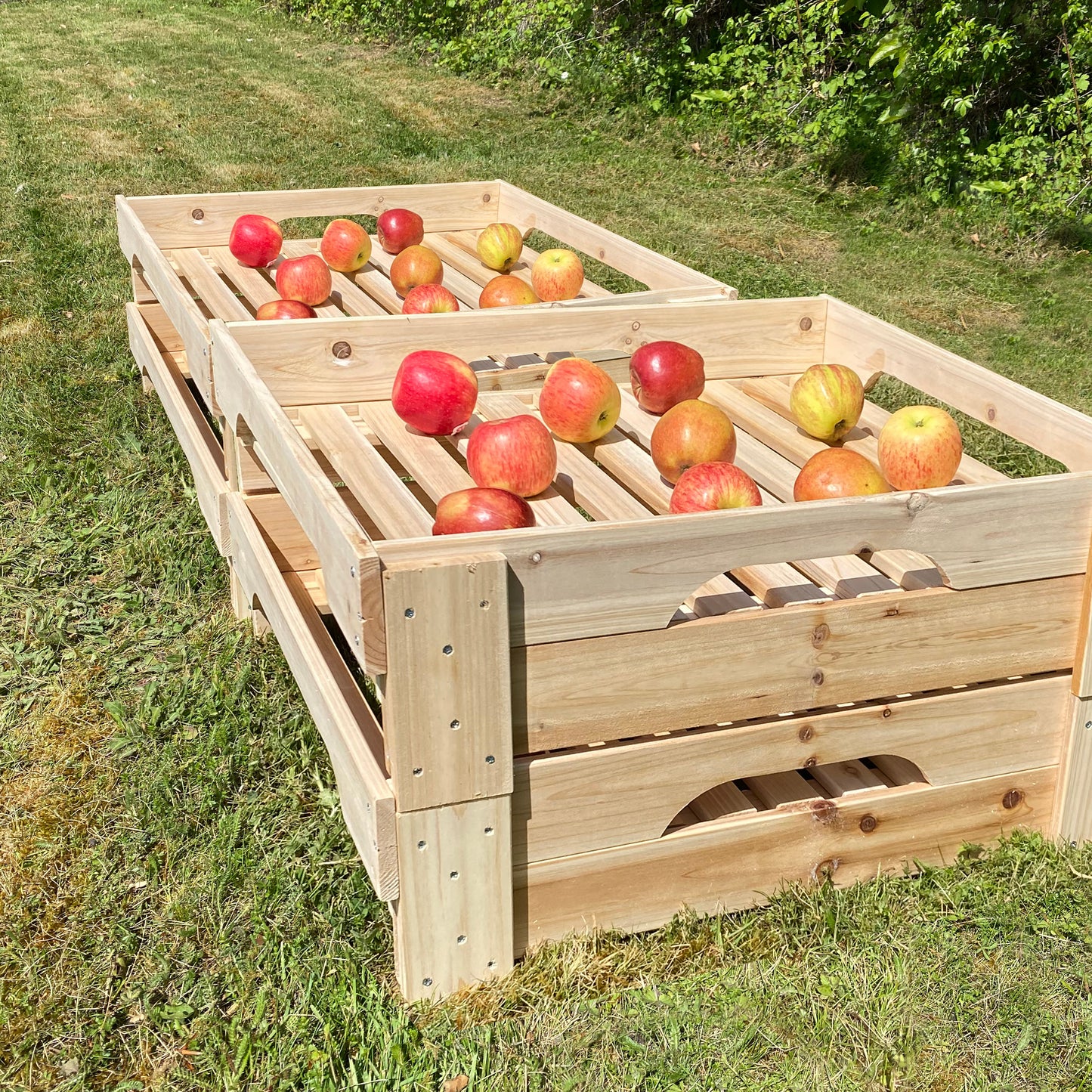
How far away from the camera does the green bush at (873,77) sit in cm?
617

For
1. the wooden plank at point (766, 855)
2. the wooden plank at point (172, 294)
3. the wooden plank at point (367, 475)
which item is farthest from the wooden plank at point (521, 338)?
the wooden plank at point (766, 855)

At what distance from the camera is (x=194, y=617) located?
3125mm

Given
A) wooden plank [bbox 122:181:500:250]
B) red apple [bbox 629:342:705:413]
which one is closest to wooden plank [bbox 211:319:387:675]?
red apple [bbox 629:342:705:413]

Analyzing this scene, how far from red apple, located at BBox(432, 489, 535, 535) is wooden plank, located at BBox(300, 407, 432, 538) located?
0.09 meters

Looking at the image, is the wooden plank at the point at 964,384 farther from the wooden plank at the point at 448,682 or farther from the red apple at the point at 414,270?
the red apple at the point at 414,270

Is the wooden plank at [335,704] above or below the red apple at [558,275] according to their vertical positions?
below

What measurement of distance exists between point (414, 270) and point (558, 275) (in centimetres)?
48

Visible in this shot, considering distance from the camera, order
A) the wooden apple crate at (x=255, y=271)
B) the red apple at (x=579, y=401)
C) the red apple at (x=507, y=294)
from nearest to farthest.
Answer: the red apple at (x=579, y=401) < the wooden apple crate at (x=255, y=271) < the red apple at (x=507, y=294)

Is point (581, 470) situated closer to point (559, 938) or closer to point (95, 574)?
point (559, 938)

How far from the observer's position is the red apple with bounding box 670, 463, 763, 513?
223 centimetres

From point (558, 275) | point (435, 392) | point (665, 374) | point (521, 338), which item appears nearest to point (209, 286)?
point (558, 275)

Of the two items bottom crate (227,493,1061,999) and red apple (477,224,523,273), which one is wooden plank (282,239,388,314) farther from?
bottom crate (227,493,1061,999)

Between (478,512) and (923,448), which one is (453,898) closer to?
(478,512)

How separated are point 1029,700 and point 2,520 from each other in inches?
109
